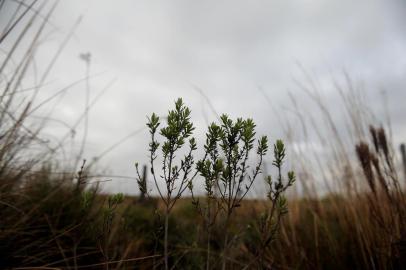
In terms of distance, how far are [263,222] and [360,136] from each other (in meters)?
1.92

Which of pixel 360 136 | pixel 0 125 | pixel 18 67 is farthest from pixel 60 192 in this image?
pixel 360 136

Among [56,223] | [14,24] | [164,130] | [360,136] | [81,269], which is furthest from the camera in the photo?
[360,136]

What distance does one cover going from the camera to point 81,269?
2.04 meters

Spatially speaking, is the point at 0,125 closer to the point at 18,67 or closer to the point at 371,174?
the point at 18,67

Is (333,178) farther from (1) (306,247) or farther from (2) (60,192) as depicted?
(2) (60,192)

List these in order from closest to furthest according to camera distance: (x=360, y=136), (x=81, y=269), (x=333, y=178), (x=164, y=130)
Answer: (x=164, y=130) < (x=81, y=269) < (x=360, y=136) < (x=333, y=178)

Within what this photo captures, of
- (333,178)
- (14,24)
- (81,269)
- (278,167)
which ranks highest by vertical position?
(14,24)

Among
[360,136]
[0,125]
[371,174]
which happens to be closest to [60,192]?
[0,125]

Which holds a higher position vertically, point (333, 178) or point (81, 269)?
point (333, 178)

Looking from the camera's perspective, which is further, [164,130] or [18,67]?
[18,67]

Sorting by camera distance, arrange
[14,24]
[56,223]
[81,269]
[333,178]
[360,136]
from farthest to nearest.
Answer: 1. [333,178]
2. [360,136]
3. [56,223]
4. [81,269]
5. [14,24]

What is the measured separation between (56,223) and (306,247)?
1971 millimetres

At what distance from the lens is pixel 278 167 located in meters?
1.40

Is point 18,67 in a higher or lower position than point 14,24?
lower
